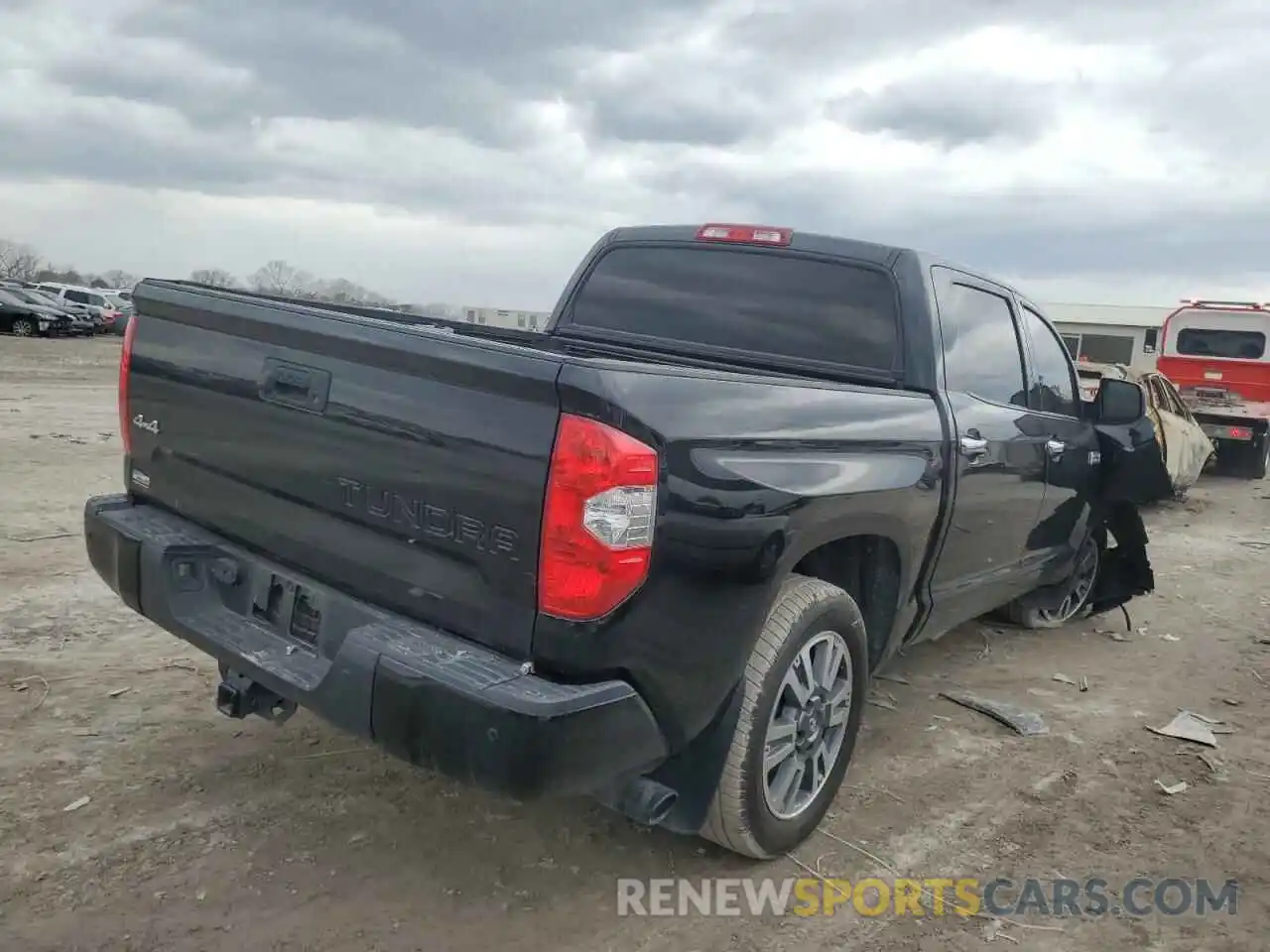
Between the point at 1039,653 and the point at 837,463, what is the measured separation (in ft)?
10.7

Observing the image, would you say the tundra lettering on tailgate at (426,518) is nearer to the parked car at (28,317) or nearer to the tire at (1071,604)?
the tire at (1071,604)

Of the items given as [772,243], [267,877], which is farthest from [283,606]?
[772,243]

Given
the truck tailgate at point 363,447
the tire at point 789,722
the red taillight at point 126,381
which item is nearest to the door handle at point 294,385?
the truck tailgate at point 363,447

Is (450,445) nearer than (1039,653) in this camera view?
Yes

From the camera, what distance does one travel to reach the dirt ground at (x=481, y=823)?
2.83 m

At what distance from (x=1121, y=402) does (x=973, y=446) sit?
1.75 metres

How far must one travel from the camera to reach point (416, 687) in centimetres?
238

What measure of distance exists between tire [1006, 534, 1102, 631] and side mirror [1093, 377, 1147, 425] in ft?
2.80

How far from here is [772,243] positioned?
4.25 m

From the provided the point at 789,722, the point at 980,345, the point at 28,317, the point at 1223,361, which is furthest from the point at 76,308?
the point at 789,722

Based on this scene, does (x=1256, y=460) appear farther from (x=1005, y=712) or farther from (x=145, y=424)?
(x=145, y=424)

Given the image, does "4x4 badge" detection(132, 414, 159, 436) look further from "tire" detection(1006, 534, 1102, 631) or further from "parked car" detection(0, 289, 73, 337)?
"parked car" detection(0, 289, 73, 337)

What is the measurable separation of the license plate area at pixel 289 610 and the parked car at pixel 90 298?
128 feet

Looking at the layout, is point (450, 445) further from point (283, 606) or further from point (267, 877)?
point (267, 877)
